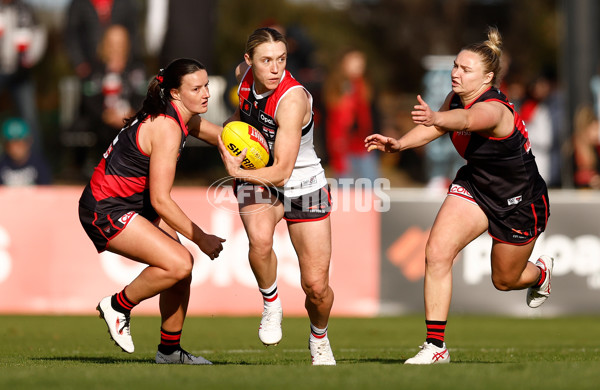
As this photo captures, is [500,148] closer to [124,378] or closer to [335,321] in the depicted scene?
[124,378]

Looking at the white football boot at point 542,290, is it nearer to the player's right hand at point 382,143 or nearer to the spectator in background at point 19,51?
the player's right hand at point 382,143

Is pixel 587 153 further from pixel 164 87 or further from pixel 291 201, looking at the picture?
pixel 164 87

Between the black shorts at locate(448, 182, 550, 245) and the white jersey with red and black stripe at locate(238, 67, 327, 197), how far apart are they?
111 cm

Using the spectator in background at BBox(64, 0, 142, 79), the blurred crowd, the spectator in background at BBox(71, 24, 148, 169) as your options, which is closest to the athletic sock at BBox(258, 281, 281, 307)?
the blurred crowd

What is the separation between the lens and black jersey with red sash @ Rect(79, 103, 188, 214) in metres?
7.41

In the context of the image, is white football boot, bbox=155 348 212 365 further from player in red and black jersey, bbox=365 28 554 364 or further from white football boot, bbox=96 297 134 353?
player in red and black jersey, bbox=365 28 554 364

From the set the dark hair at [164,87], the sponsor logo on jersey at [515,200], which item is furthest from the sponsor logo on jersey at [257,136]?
the sponsor logo on jersey at [515,200]

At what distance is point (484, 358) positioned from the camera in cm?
823

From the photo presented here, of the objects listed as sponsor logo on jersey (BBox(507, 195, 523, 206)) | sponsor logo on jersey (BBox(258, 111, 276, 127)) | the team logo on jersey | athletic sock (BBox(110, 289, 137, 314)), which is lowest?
athletic sock (BBox(110, 289, 137, 314))

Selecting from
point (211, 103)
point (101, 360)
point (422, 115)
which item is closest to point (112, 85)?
point (211, 103)

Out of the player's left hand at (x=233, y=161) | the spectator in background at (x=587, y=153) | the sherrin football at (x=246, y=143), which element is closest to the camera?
the player's left hand at (x=233, y=161)

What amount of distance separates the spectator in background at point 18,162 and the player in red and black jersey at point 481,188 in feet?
26.1

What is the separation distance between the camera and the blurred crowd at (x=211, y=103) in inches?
553

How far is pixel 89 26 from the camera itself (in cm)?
1469
